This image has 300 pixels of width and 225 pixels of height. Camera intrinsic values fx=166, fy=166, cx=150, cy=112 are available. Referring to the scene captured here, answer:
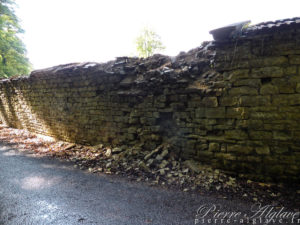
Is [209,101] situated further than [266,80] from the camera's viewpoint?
Yes

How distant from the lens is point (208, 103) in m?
3.64

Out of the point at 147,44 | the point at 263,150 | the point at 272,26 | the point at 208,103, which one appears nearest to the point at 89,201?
the point at 208,103

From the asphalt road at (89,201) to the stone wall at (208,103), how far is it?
1.16 m

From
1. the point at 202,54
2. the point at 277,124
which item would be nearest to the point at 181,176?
the point at 277,124

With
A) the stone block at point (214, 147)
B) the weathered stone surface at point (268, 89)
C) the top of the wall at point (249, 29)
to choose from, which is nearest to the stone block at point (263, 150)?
the stone block at point (214, 147)

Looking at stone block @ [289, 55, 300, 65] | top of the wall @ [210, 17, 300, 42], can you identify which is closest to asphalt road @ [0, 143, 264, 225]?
stone block @ [289, 55, 300, 65]

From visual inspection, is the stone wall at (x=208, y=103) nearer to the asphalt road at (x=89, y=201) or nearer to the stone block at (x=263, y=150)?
the stone block at (x=263, y=150)

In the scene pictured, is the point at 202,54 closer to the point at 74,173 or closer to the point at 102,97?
the point at 102,97

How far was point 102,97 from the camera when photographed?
5.39 m

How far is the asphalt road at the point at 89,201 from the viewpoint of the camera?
8.11 ft

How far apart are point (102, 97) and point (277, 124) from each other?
15.1ft

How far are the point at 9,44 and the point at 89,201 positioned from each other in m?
14.2

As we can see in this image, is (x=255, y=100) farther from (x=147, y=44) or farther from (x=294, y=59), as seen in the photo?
(x=147, y=44)

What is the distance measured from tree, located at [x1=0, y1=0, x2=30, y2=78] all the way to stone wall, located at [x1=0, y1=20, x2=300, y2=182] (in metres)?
9.14
